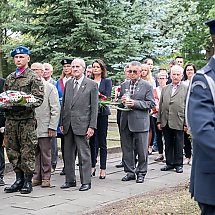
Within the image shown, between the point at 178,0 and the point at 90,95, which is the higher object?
the point at 178,0

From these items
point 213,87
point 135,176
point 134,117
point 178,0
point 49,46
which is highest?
point 178,0

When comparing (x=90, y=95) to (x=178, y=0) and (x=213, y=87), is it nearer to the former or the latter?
(x=213, y=87)

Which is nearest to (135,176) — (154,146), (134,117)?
(134,117)

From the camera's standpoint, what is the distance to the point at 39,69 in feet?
28.0

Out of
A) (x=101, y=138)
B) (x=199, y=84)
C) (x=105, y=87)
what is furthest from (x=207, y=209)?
(x=105, y=87)

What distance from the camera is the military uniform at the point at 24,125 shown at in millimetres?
7577

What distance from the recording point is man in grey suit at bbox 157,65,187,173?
383 inches

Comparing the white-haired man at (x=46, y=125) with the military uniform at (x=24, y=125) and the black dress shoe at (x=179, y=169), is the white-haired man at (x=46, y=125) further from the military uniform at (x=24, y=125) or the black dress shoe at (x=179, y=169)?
the black dress shoe at (x=179, y=169)

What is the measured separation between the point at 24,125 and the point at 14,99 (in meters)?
0.50

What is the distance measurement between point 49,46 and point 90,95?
7.28m

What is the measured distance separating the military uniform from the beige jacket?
515 millimetres

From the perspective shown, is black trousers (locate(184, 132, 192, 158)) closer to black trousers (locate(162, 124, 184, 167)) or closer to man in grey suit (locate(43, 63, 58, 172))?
black trousers (locate(162, 124, 184, 167))

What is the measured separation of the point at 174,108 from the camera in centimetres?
980

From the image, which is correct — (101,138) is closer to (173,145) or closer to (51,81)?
(51,81)
